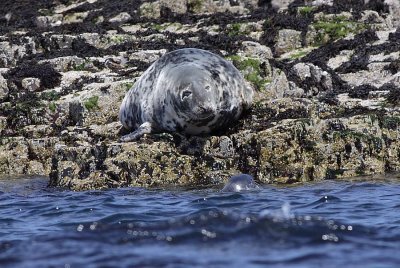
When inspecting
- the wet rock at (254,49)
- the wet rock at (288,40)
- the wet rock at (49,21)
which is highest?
the wet rock at (49,21)

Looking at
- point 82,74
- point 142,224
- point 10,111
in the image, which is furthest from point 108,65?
point 142,224

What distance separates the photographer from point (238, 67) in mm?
13562

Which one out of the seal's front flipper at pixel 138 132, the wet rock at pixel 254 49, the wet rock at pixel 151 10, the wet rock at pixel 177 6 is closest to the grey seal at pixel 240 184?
the seal's front flipper at pixel 138 132

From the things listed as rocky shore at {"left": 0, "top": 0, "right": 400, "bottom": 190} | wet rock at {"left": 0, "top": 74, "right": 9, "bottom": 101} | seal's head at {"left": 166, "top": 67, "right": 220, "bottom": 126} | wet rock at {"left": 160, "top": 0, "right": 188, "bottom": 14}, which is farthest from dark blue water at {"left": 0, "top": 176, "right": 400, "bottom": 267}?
wet rock at {"left": 160, "top": 0, "right": 188, "bottom": 14}

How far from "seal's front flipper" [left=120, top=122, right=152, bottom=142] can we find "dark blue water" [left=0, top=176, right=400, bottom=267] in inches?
55.7

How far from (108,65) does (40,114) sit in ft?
11.3

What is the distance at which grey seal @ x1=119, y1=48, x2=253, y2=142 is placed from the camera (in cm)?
959

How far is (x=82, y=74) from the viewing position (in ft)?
51.9

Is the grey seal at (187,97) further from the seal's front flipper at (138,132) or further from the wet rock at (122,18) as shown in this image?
the wet rock at (122,18)

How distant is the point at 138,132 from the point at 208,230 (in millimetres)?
4467

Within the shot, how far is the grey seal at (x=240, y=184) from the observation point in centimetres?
846

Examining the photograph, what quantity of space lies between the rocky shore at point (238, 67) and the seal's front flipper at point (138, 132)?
104 millimetres

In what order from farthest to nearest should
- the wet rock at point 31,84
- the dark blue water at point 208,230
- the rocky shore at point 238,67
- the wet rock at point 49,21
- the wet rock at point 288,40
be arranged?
1. the wet rock at point 49,21
2. the wet rock at point 288,40
3. the wet rock at point 31,84
4. the rocky shore at point 238,67
5. the dark blue water at point 208,230

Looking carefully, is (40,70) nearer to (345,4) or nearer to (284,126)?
(284,126)
